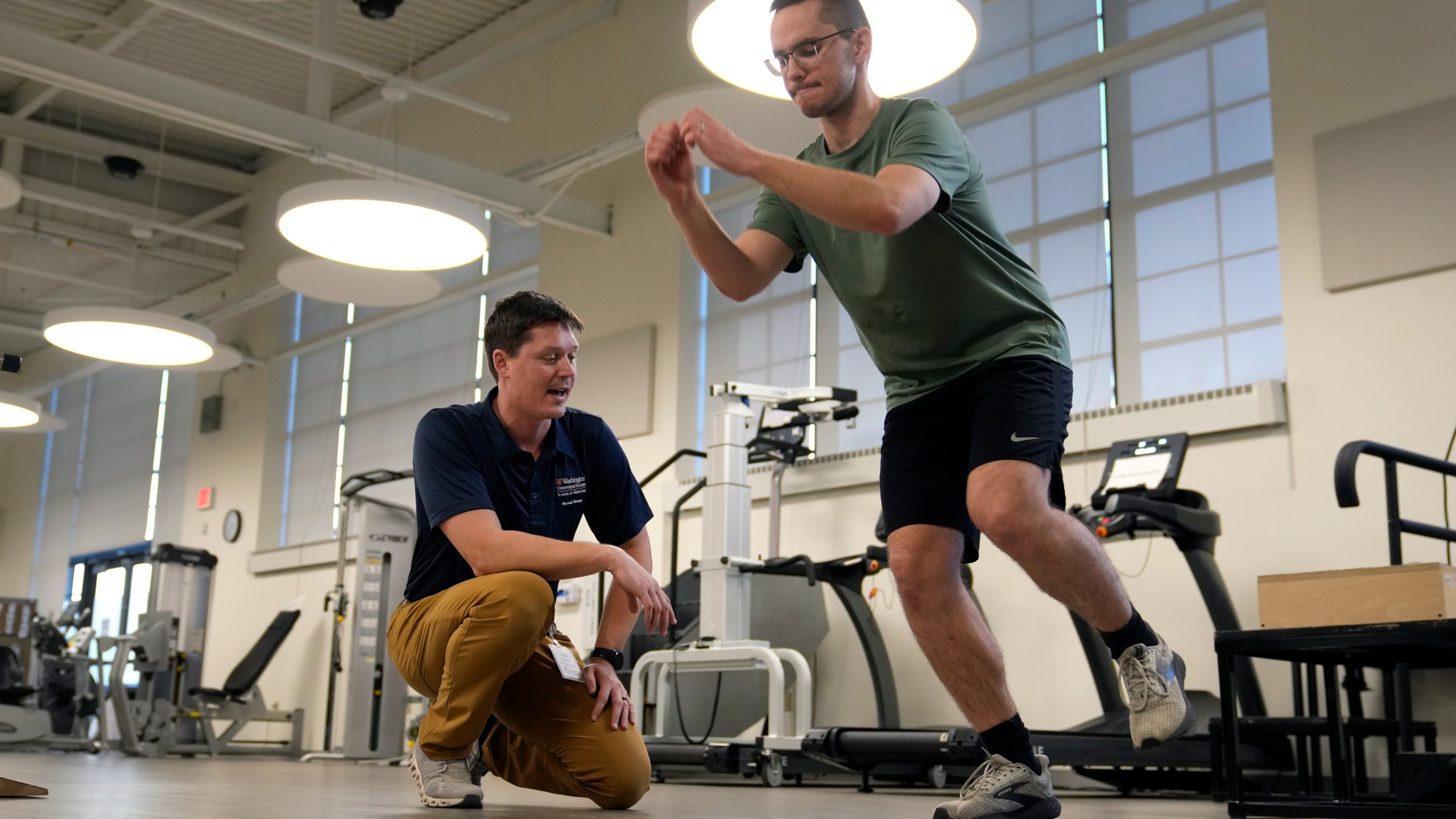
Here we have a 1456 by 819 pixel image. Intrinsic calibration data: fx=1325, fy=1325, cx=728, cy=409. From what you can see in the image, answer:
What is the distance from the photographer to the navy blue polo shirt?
2588 mm

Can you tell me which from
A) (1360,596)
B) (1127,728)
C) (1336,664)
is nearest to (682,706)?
(1127,728)

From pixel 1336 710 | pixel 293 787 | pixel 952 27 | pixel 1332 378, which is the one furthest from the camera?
pixel 1332 378

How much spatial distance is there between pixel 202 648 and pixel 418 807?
9666 mm

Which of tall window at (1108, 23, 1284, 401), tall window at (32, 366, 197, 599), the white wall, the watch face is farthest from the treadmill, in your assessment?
tall window at (32, 366, 197, 599)

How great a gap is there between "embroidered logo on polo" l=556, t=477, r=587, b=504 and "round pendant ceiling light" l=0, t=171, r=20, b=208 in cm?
543

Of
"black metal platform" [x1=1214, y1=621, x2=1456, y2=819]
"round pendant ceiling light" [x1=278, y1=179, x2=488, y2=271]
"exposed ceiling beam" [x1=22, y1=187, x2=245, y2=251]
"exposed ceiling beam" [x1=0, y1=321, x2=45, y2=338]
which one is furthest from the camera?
"exposed ceiling beam" [x1=0, y1=321, x2=45, y2=338]

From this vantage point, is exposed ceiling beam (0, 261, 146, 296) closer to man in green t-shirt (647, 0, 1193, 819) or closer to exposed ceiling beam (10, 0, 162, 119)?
exposed ceiling beam (10, 0, 162, 119)

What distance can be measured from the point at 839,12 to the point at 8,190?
20.7 ft

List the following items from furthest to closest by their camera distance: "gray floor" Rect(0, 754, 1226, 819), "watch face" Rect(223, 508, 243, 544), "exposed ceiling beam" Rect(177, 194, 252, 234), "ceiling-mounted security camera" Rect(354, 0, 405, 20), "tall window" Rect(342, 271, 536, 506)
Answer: "exposed ceiling beam" Rect(177, 194, 252, 234) < "watch face" Rect(223, 508, 243, 544) < "tall window" Rect(342, 271, 536, 506) < "ceiling-mounted security camera" Rect(354, 0, 405, 20) < "gray floor" Rect(0, 754, 1226, 819)

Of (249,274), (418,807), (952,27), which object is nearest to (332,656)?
(249,274)

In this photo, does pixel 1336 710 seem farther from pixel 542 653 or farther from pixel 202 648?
pixel 202 648

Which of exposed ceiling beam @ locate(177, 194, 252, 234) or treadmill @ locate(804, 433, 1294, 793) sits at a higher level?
exposed ceiling beam @ locate(177, 194, 252, 234)

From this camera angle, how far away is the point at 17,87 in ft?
35.9

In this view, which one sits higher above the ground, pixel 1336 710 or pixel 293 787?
pixel 1336 710
